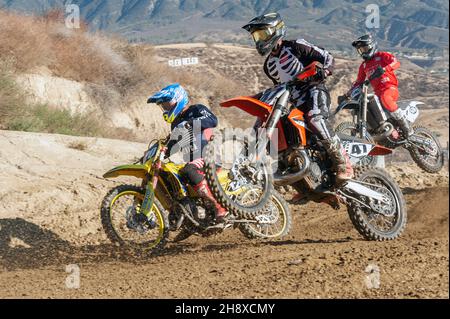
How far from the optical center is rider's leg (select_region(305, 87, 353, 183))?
6109 millimetres

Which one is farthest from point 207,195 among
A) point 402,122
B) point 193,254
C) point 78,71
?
point 78,71

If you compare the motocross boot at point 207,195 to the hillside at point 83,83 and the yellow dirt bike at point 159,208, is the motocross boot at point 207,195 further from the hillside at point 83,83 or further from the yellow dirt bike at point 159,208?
the hillside at point 83,83

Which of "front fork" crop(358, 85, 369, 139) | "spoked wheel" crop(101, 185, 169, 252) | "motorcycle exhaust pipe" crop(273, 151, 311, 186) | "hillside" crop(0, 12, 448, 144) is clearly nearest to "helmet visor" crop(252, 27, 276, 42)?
"motorcycle exhaust pipe" crop(273, 151, 311, 186)

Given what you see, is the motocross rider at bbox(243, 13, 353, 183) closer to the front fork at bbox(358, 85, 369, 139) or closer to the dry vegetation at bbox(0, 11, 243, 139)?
the front fork at bbox(358, 85, 369, 139)

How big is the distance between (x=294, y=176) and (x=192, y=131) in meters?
1.35

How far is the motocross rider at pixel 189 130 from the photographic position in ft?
21.7

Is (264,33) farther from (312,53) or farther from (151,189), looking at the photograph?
(151,189)

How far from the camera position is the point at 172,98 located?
6.68m

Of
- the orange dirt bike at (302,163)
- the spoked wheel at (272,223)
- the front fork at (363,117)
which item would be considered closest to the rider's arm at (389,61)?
the front fork at (363,117)

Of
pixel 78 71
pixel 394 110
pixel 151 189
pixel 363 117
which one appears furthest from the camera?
pixel 78 71

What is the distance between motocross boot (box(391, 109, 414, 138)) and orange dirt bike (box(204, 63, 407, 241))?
3388 mm

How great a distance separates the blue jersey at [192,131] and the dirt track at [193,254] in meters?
1.10

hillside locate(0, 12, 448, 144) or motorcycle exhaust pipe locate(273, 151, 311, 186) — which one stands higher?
motorcycle exhaust pipe locate(273, 151, 311, 186)
